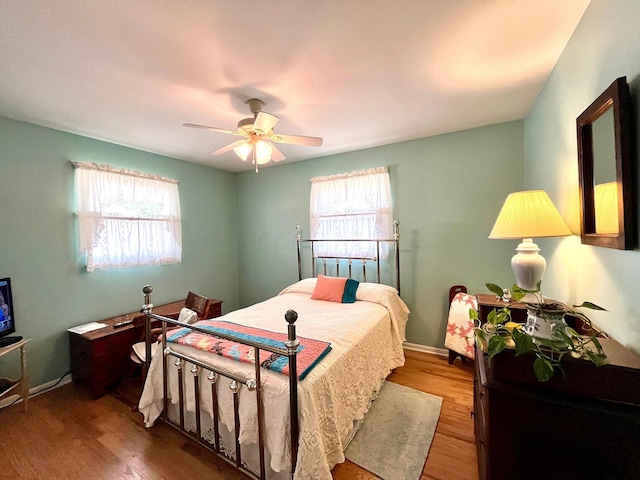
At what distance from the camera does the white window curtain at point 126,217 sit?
8.97 feet

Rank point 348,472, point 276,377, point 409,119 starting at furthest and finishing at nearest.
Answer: point 409,119 < point 348,472 < point 276,377

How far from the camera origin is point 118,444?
72.1 inches

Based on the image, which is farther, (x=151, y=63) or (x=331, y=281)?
(x=331, y=281)

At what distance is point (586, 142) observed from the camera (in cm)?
129

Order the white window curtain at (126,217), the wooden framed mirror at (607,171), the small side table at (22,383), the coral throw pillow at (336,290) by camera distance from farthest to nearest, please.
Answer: the coral throw pillow at (336,290) → the white window curtain at (126,217) → the small side table at (22,383) → the wooden framed mirror at (607,171)

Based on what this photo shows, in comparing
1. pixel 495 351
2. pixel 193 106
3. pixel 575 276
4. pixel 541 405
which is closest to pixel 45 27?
pixel 193 106

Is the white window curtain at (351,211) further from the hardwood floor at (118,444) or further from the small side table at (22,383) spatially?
the small side table at (22,383)

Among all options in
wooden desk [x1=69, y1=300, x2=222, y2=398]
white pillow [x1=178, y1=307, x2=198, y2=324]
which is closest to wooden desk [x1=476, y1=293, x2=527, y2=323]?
white pillow [x1=178, y1=307, x2=198, y2=324]

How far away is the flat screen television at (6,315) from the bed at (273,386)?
4.21 ft

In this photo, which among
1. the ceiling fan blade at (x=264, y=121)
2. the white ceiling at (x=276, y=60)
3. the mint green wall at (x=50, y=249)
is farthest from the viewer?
the mint green wall at (x=50, y=249)

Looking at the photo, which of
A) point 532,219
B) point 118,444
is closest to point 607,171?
point 532,219

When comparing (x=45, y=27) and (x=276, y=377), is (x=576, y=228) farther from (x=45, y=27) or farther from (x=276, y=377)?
(x=45, y=27)

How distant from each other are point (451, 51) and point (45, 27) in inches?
87.2

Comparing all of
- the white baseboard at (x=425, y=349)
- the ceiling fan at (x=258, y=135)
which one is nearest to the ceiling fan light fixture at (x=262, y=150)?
the ceiling fan at (x=258, y=135)
